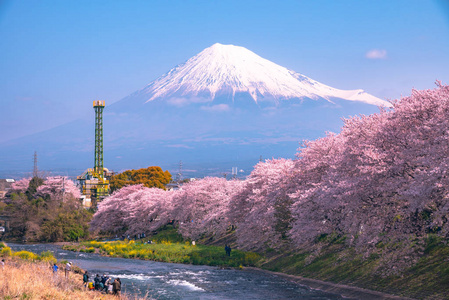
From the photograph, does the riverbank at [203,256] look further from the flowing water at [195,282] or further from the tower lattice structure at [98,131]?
the tower lattice structure at [98,131]

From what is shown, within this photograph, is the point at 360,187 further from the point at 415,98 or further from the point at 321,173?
the point at 321,173

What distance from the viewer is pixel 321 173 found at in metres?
45.0

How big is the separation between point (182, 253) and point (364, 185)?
30.7 m

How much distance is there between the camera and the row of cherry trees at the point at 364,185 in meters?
28.2

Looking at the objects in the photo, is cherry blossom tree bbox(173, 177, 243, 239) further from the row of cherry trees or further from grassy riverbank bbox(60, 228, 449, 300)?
the row of cherry trees

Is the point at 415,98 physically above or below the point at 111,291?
above

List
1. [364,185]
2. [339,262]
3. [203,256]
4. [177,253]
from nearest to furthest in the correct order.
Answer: [364,185], [339,262], [203,256], [177,253]

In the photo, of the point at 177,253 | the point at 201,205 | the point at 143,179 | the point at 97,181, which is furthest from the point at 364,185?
the point at 97,181

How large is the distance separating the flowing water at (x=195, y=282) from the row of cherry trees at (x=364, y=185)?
4466 millimetres

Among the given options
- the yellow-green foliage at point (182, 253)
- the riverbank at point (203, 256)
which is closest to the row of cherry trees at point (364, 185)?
the yellow-green foliage at point (182, 253)

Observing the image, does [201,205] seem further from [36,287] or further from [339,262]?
[36,287]

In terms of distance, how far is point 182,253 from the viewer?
58781mm

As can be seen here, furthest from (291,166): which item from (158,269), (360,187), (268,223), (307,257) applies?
(360,187)

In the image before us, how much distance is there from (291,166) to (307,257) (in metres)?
11.2
